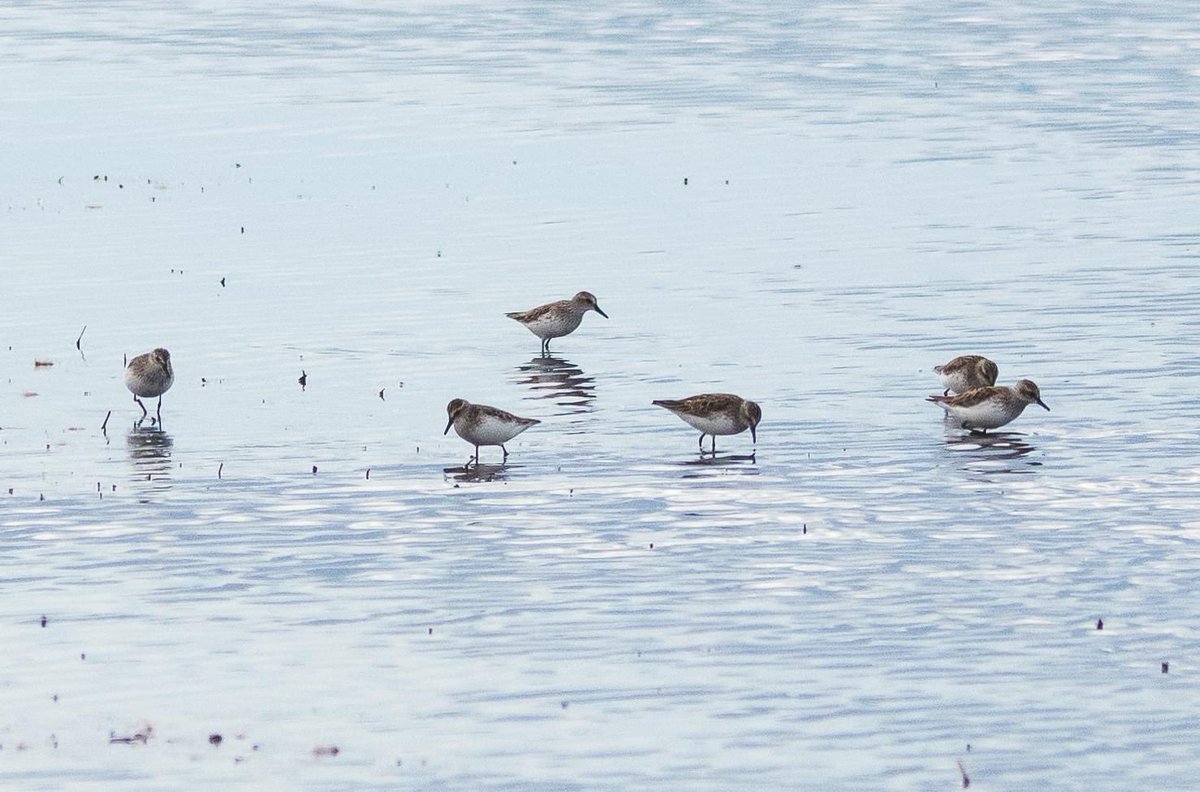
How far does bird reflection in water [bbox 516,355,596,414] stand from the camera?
2881 cm

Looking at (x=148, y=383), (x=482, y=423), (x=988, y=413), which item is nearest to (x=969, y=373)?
(x=988, y=413)

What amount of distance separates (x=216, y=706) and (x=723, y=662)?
365cm

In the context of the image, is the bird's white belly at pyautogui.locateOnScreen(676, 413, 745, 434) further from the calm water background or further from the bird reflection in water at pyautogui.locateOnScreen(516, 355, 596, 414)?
the bird reflection in water at pyautogui.locateOnScreen(516, 355, 596, 414)

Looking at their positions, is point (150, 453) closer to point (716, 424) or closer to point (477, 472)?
point (477, 472)

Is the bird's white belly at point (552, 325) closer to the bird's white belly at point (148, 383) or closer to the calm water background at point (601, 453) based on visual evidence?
the calm water background at point (601, 453)

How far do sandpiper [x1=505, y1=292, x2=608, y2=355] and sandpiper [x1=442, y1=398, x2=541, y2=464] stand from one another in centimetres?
760

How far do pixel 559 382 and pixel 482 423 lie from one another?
590 cm

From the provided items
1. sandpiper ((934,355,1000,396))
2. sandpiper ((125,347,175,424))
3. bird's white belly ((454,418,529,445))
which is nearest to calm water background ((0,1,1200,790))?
bird's white belly ((454,418,529,445))

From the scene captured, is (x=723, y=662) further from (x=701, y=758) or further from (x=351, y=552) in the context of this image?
(x=351, y=552)

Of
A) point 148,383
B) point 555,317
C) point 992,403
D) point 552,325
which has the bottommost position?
point 992,403

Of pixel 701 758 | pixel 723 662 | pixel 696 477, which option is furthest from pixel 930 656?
pixel 696 477

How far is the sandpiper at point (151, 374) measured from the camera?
2744 centimetres

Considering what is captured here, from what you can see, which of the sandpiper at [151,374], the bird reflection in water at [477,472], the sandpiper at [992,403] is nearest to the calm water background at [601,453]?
the bird reflection in water at [477,472]

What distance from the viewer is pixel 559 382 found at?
3050 centimetres
